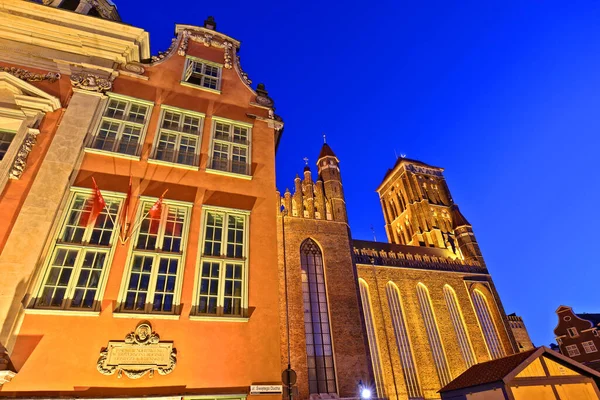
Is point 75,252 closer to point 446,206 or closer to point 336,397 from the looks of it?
point 336,397

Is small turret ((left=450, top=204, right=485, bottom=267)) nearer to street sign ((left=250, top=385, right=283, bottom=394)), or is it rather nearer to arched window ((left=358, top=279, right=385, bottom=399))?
arched window ((left=358, top=279, right=385, bottom=399))

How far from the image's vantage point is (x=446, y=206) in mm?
50094

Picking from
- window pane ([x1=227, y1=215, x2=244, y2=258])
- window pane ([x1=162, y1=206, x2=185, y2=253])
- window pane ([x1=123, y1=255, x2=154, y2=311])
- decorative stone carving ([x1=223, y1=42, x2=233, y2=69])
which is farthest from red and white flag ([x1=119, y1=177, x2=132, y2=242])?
decorative stone carving ([x1=223, y1=42, x2=233, y2=69])

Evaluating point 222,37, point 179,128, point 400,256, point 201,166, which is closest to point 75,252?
point 201,166

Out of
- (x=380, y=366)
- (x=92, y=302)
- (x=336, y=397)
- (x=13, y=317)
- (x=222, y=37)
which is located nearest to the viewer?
(x=13, y=317)

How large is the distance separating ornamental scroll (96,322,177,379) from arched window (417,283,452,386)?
92.0 feet

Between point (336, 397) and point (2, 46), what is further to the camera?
point (336, 397)

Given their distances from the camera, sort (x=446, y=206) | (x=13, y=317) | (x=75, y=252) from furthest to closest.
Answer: (x=446, y=206)
(x=75, y=252)
(x=13, y=317)

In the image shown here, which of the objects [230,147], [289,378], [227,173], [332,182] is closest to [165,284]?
[289,378]

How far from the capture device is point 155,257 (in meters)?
8.02

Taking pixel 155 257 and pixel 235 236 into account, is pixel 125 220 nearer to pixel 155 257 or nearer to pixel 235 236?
pixel 155 257

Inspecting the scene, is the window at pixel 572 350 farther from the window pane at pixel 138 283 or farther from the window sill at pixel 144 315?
the window pane at pixel 138 283

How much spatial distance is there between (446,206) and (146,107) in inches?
1899

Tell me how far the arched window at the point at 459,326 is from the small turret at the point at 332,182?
14993mm
